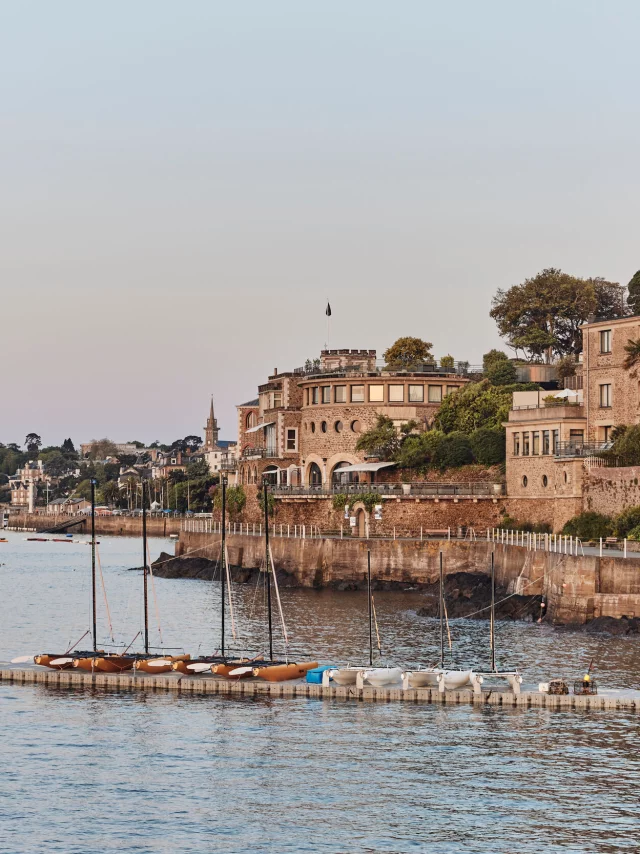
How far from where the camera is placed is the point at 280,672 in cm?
5034

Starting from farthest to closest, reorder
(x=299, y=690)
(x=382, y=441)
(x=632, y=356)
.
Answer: (x=382, y=441) → (x=632, y=356) → (x=299, y=690)

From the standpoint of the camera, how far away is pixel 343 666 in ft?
174

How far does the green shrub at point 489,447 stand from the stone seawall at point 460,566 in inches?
398

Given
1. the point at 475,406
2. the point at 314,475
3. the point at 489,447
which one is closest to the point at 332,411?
the point at 314,475

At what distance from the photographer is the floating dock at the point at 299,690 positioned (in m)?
46.2

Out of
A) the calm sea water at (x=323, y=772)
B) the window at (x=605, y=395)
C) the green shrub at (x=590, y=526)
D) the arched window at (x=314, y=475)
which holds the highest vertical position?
the window at (x=605, y=395)

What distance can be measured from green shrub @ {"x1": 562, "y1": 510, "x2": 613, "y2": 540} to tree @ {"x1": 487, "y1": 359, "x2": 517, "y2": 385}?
2928 centimetres

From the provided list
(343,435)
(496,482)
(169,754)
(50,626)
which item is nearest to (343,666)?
(169,754)

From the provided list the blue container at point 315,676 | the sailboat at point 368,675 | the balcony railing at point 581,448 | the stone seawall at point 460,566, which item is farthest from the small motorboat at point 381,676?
the balcony railing at point 581,448

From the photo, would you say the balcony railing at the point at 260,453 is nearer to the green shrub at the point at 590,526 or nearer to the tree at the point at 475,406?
the tree at the point at 475,406

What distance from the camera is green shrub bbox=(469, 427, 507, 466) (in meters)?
94.4

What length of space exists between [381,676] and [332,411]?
58.6m

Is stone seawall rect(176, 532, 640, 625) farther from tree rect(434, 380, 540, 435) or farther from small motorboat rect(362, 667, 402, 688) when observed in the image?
small motorboat rect(362, 667, 402, 688)

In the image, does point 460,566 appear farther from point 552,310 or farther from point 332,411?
point 552,310
